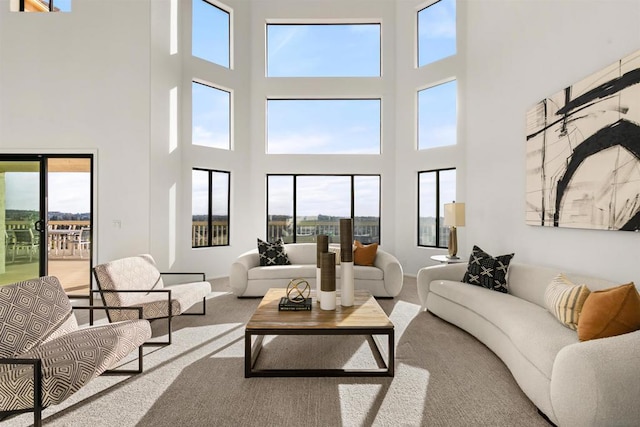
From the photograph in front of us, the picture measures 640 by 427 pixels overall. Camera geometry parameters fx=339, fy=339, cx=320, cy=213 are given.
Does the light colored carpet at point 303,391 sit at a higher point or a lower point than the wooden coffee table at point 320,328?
lower

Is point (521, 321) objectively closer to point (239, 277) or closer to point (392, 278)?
point (392, 278)

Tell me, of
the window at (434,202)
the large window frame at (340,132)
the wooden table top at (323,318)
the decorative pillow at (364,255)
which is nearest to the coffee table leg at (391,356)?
the wooden table top at (323,318)

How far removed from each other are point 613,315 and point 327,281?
2027 millimetres

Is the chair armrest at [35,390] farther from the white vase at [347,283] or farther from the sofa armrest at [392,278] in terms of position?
the sofa armrest at [392,278]

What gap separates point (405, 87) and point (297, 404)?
20.9 ft

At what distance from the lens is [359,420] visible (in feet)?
6.95

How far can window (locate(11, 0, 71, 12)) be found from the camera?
211 inches

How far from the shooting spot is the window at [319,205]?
24.0 ft

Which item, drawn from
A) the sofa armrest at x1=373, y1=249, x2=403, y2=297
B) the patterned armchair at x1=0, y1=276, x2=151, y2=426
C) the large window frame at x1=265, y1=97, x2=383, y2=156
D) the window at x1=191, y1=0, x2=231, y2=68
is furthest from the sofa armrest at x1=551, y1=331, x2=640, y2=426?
the window at x1=191, y1=0, x2=231, y2=68

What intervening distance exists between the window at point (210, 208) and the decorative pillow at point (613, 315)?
19.1ft

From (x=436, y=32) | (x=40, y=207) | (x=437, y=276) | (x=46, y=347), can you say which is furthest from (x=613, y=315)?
(x=40, y=207)

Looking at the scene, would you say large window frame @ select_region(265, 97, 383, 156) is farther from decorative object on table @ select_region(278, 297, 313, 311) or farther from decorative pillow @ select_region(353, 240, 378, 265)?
decorative object on table @ select_region(278, 297, 313, 311)

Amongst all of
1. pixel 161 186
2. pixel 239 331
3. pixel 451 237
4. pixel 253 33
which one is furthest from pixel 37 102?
pixel 451 237

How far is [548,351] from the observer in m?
2.20
